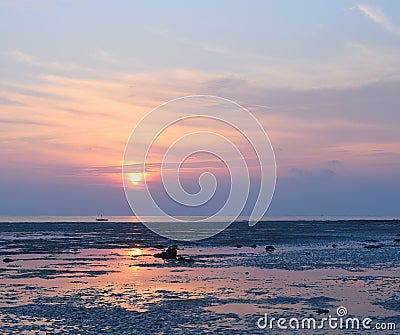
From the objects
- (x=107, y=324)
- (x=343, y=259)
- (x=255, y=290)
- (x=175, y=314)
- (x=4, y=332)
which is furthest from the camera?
(x=343, y=259)

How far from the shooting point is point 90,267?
4553 cm

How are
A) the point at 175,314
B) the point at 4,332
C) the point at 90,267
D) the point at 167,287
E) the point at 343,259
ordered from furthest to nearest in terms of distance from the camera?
the point at 343,259, the point at 90,267, the point at 167,287, the point at 175,314, the point at 4,332

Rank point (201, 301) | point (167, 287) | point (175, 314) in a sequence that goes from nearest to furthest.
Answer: point (175, 314) < point (201, 301) < point (167, 287)

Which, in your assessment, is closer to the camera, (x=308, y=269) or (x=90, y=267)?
(x=308, y=269)

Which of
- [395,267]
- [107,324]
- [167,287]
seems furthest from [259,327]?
[395,267]

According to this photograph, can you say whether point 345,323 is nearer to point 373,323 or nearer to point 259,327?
point 373,323

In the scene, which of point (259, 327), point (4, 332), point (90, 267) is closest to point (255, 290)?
point (259, 327)

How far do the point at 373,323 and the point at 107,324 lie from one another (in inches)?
406

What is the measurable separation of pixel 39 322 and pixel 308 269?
23231 mm

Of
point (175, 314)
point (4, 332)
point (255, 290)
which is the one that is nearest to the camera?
point (4, 332)

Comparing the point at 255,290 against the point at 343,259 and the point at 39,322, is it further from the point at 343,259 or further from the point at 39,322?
the point at 343,259

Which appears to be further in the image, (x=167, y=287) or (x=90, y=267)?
(x=90, y=267)

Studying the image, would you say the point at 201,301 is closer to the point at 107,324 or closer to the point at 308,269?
the point at 107,324

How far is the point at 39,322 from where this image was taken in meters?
22.8
